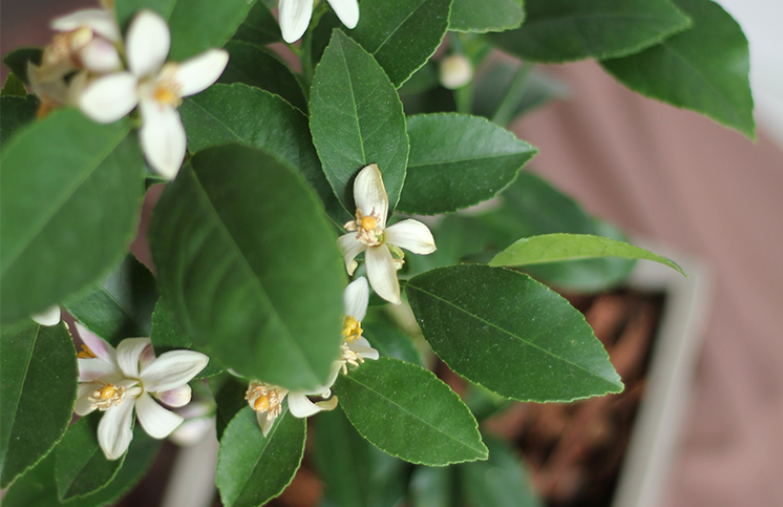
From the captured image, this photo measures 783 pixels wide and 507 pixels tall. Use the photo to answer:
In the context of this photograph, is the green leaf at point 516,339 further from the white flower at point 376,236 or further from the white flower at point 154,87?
the white flower at point 154,87

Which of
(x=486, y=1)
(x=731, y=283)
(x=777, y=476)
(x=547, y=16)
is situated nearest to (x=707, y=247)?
(x=731, y=283)

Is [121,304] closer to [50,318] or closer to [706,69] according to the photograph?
[50,318]

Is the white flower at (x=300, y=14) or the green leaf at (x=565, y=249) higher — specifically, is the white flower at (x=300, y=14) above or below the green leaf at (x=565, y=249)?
above

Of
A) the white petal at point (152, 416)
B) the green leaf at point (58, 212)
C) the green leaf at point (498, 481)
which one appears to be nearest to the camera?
the green leaf at point (58, 212)

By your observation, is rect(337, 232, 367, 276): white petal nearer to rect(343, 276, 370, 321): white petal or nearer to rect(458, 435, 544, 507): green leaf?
rect(343, 276, 370, 321): white petal

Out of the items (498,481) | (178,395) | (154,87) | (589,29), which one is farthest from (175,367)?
(498,481)

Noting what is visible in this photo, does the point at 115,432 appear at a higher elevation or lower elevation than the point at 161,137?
lower

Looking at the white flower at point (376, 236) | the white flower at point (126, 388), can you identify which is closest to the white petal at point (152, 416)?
the white flower at point (126, 388)

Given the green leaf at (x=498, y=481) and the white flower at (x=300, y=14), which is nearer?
the white flower at (x=300, y=14)

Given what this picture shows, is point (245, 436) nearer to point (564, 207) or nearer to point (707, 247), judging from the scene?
point (564, 207)
